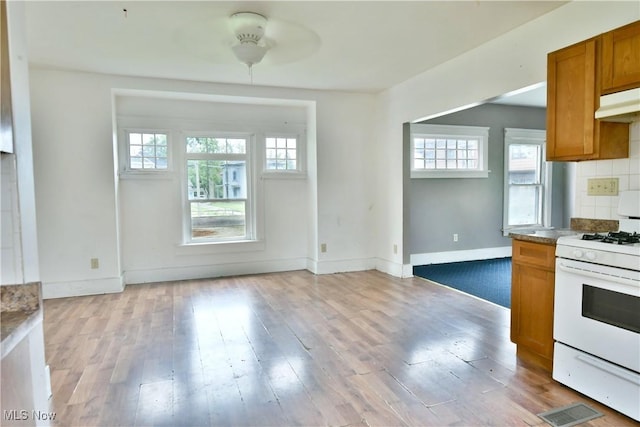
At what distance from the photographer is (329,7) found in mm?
2760

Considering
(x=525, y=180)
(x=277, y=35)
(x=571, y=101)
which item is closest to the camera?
(x=571, y=101)

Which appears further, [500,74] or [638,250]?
[500,74]

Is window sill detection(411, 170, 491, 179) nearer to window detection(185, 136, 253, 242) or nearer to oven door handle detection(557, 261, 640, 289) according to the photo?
window detection(185, 136, 253, 242)

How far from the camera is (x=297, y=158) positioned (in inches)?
220

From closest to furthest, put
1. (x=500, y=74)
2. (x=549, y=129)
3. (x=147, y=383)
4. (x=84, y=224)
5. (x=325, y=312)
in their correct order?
(x=147, y=383), (x=549, y=129), (x=500, y=74), (x=325, y=312), (x=84, y=224)

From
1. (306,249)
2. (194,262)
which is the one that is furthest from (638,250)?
(194,262)

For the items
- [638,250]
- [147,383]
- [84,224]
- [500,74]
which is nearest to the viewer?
[638,250]

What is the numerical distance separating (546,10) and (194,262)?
4.59 m

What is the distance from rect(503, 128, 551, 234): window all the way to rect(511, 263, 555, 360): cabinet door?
3.96m

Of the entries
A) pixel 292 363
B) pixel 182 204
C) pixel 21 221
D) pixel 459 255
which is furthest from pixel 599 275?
pixel 182 204

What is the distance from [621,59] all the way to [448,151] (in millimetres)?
3794

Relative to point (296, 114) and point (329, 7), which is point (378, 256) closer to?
point (296, 114)

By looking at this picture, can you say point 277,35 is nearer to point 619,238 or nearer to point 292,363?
point 292,363

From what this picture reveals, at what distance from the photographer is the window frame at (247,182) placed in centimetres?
507
